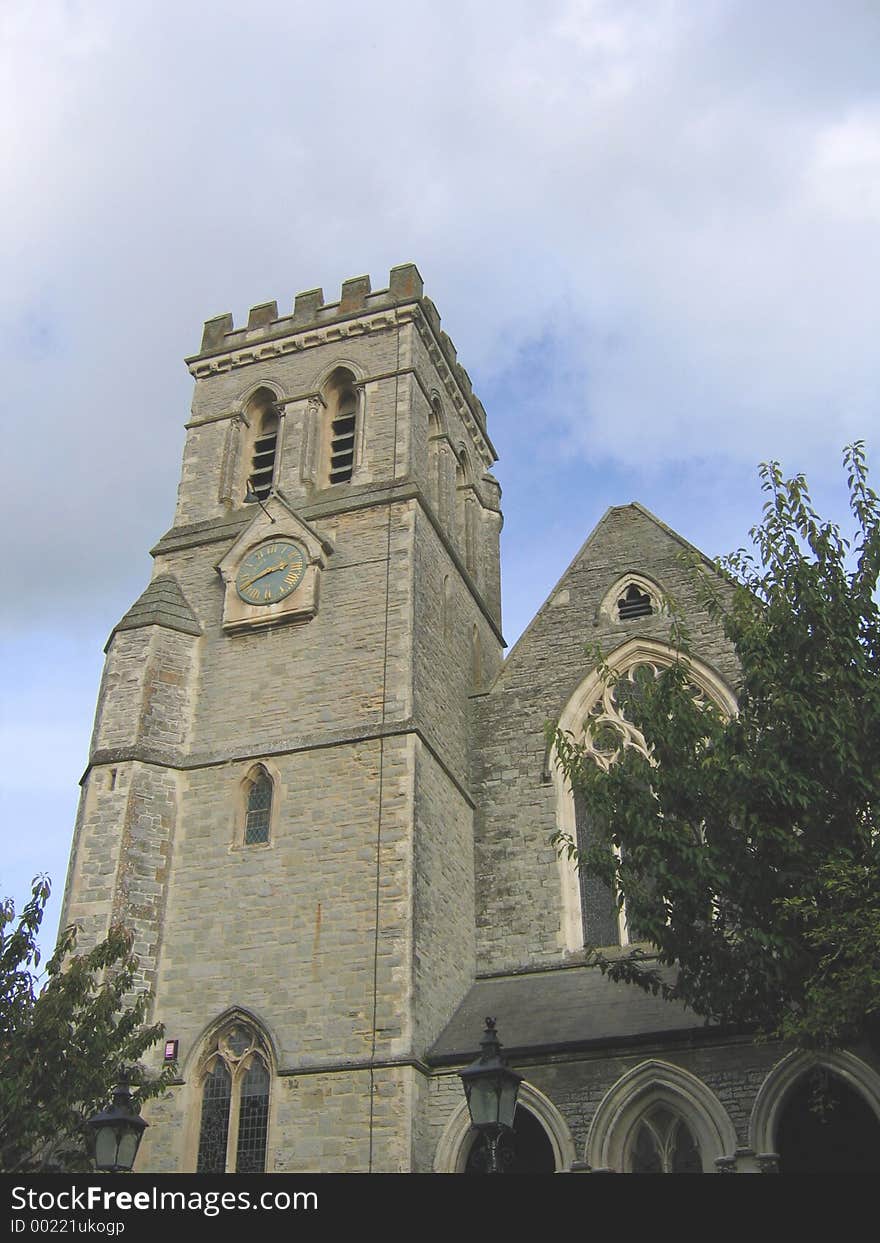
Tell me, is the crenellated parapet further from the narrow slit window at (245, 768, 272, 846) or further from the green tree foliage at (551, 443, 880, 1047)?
the green tree foliage at (551, 443, 880, 1047)

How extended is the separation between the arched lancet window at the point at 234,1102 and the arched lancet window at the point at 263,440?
9.41m

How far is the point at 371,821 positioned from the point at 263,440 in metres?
9.00

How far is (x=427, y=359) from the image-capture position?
22547mm

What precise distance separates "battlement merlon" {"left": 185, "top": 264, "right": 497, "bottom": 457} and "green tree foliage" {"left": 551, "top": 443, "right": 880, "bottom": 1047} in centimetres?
1222

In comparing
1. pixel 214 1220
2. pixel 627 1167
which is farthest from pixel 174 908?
pixel 214 1220

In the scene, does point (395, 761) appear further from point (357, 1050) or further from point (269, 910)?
point (357, 1050)

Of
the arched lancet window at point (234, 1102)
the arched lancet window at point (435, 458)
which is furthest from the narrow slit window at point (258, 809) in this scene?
the arched lancet window at point (435, 458)

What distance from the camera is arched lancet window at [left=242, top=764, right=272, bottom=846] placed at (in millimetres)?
16091

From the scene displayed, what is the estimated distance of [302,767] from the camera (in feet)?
53.5

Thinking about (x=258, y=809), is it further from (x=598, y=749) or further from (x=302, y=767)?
(x=598, y=749)

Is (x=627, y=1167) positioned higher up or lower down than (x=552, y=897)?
lower down

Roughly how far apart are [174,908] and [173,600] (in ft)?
16.3

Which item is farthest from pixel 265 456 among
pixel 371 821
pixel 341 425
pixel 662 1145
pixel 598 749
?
pixel 662 1145

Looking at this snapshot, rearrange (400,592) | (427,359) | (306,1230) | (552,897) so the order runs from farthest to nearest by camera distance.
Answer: (427,359)
(400,592)
(552,897)
(306,1230)
